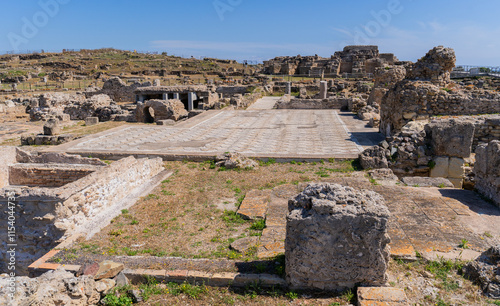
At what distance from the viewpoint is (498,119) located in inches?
380

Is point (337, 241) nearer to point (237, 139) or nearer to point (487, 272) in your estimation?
point (487, 272)

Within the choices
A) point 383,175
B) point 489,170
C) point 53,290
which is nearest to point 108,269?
point 53,290

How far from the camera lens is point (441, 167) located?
336 inches

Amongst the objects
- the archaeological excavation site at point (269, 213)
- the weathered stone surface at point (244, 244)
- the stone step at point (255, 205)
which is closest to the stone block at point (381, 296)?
the archaeological excavation site at point (269, 213)

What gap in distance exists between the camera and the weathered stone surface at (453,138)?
8.27 metres

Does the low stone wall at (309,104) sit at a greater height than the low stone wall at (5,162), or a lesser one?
greater

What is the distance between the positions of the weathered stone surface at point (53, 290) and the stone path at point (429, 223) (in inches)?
83.8

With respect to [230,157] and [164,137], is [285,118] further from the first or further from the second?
[230,157]

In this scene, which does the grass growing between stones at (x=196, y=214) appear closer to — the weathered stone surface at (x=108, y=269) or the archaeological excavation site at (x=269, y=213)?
the archaeological excavation site at (x=269, y=213)

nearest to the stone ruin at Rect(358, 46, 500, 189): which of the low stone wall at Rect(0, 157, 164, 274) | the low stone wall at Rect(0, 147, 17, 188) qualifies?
the low stone wall at Rect(0, 157, 164, 274)

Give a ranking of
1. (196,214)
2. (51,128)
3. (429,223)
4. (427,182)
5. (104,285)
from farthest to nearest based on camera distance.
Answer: (51,128) → (427,182) → (196,214) → (429,223) → (104,285)

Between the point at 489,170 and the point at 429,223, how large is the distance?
2261mm

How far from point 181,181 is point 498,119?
9.12m

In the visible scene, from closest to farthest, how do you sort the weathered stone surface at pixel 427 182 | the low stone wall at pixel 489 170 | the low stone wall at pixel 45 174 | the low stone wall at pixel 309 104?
the low stone wall at pixel 489 170 → the low stone wall at pixel 45 174 → the weathered stone surface at pixel 427 182 → the low stone wall at pixel 309 104
